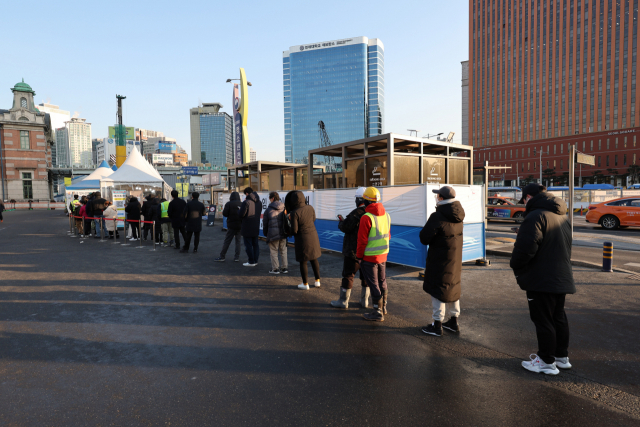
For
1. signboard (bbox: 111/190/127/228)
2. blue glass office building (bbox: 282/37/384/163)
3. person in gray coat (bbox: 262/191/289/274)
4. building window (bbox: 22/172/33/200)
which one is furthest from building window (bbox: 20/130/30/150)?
blue glass office building (bbox: 282/37/384/163)

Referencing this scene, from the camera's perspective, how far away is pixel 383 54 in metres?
125

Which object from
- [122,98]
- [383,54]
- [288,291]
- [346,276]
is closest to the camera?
[346,276]

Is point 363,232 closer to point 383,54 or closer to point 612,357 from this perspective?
point 612,357

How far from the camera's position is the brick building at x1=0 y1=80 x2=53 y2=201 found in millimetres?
50250

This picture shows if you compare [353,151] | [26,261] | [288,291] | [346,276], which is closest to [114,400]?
[346,276]

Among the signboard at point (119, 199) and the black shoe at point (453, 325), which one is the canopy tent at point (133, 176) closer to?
the signboard at point (119, 199)

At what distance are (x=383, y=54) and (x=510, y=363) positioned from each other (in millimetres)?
135334

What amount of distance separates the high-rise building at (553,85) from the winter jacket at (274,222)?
8516cm

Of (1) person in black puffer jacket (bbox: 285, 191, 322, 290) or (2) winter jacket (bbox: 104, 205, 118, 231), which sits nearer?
(1) person in black puffer jacket (bbox: 285, 191, 322, 290)

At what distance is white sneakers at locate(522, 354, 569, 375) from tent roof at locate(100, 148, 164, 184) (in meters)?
17.0

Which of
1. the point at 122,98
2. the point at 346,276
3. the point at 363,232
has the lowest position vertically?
the point at 346,276

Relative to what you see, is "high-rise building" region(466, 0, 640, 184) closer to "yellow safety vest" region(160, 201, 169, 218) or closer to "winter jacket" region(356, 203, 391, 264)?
"yellow safety vest" region(160, 201, 169, 218)

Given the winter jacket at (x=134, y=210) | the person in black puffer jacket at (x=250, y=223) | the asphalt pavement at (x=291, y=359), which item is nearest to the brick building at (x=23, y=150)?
the winter jacket at (x=134, y=210)

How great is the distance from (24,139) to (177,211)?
5668 centimetres
